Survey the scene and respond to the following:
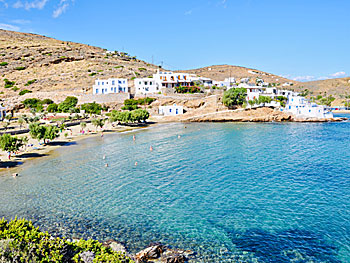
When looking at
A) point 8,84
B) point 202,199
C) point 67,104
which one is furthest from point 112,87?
point 202,199

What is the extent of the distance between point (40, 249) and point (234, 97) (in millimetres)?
82682

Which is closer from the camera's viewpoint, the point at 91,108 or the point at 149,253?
the point at 149,253

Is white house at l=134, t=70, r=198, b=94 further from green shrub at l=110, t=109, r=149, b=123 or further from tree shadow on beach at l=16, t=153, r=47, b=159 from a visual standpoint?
tree shadow on beach at l=16, t=153, r=47, b=159

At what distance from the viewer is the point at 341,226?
18641 millimetres

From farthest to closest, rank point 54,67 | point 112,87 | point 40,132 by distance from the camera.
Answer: point 54,67
point 112,87
point 40,132

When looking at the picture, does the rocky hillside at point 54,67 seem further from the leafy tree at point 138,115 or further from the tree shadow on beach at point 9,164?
the tree shadow on beach at point 9,164

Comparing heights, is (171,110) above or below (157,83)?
below

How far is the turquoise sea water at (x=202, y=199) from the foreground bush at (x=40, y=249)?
13.7ft

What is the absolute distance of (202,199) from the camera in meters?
23.7

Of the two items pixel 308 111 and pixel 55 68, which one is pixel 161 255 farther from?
pixel 55 68

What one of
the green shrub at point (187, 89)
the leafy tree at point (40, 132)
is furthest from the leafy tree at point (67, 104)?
the leafy tree at point (40, 132)

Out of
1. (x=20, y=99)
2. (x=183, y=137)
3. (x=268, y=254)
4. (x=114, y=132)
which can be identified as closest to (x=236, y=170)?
(x=268, y=254)

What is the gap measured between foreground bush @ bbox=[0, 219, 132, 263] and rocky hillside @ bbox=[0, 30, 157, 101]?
3882 inches

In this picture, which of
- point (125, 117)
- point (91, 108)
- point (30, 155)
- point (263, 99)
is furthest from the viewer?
point (263, 99)
